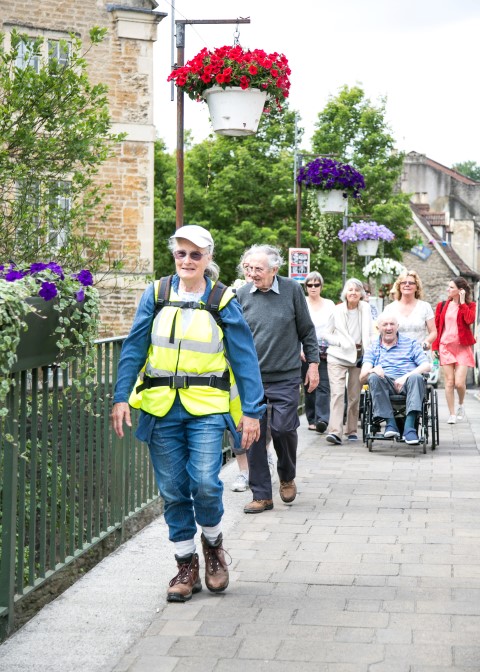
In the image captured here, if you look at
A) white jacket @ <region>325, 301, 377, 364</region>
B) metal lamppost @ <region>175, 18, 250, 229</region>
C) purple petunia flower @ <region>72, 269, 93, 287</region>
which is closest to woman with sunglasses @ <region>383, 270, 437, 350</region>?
white jacket @ <region>325, 301, 377, 364</region>

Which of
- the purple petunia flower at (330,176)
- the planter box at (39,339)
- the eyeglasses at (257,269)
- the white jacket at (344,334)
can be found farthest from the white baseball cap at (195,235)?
the purple petunia flower at (330,176)

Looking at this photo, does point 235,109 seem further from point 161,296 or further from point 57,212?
point 161,296

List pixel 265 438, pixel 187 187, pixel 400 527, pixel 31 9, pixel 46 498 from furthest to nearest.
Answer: pixel 187 187 < pixel 31 9 < pixel 265 438 < pixel 400 527 < pixel 46 498

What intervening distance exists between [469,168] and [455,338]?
11553 centimetres

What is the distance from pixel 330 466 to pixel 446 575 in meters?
4.38

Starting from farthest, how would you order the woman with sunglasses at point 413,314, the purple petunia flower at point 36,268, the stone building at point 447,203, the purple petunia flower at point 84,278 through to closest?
the stone building at point 447,203 → the woman with sunglasses at point 413,314 → the purple petunia flower at point 84,278 → the purple petunia flower at point 36,268

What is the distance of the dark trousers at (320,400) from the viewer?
13.0m

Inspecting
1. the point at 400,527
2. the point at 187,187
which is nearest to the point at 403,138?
the point at 187,187

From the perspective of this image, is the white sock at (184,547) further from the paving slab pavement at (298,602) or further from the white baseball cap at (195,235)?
the white baseball cap at (195,235)

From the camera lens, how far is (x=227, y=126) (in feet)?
30.0

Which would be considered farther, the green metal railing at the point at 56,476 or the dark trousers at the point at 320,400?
the dark trousers at the point at 320,400

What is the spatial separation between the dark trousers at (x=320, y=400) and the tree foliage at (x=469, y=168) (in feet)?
381

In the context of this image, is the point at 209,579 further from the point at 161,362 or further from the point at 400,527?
the point at 400,527

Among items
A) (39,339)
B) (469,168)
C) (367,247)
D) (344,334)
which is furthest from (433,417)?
(469,168)
